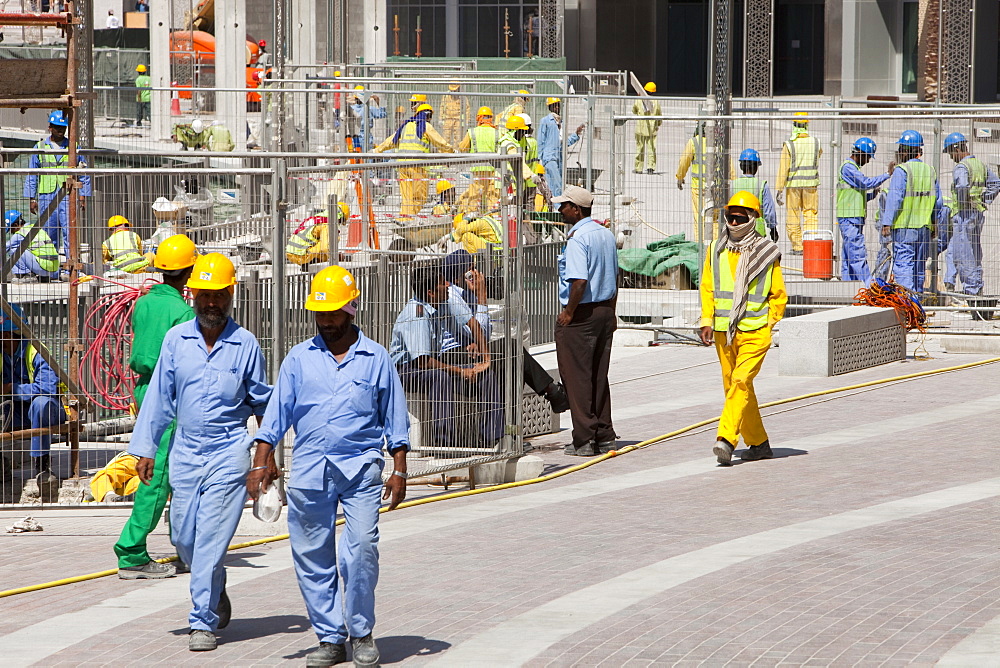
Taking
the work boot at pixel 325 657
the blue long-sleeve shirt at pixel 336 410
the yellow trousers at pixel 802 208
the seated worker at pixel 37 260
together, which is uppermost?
the yellow trousers at pixel 802 208

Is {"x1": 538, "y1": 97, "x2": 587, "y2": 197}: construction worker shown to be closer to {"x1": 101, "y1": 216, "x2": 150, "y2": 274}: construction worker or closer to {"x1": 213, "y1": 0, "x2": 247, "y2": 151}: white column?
{"x1": 213, "y1": 0, "x2": 247, "y2": 151}: white column

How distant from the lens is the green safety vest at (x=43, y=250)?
34.5 feet

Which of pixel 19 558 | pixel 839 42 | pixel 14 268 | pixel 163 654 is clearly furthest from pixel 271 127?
pixel 839 42

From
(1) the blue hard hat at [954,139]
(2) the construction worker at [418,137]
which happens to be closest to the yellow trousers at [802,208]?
(1) the blue hard hat at [954,139]

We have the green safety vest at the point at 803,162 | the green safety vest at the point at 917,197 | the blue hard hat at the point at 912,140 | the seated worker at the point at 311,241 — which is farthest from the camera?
the green safety vest at the point at 803,162

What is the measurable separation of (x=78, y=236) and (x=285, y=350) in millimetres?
1759

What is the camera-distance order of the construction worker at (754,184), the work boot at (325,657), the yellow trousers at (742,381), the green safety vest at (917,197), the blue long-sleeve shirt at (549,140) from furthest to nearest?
the blue long-sleeve shirt at (549,140), the construction worker at (754,184), the green safety vest at (917,197), the yellow trousers at (742,381), the work boot at (325,657)

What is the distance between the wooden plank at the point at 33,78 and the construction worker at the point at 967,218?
984 centimetres

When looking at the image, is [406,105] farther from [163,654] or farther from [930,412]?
[163,654]

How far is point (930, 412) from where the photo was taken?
12695 millimetres

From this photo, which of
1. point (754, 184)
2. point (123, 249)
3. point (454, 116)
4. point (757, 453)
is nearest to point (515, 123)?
point (454, 116)

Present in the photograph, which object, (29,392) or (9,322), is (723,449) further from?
(9,322)

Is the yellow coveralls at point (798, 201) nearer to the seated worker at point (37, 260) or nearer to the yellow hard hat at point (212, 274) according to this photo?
the seated worker at point (37, 260)

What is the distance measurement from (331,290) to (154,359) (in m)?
2.13
